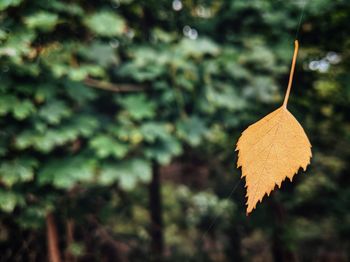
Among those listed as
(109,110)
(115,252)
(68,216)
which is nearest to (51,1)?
(109,110)

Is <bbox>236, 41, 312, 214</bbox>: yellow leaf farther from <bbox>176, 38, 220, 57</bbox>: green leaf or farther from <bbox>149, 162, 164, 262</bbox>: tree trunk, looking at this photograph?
<bbox>149, 162, 164, 262</bbox>: tree trunk

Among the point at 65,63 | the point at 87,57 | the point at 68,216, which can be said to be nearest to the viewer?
the point at 65,63

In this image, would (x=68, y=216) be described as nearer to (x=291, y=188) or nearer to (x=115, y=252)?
(x=115, y=252)

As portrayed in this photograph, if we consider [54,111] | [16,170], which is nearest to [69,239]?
[16,170]

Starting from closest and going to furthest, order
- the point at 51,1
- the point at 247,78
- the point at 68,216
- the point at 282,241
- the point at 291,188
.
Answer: the point at 51,1, the point at 247,78, the point at 68,216, the point at 282,241, the point at 291,188

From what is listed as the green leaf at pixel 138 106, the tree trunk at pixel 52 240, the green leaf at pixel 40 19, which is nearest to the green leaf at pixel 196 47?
the green leaf at pixel 138 106

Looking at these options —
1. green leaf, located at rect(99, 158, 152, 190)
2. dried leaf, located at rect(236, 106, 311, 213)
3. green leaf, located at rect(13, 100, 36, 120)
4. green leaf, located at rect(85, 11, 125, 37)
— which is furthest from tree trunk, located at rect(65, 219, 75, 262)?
dried leaf, located at rect(236, 106, 311, 213)
